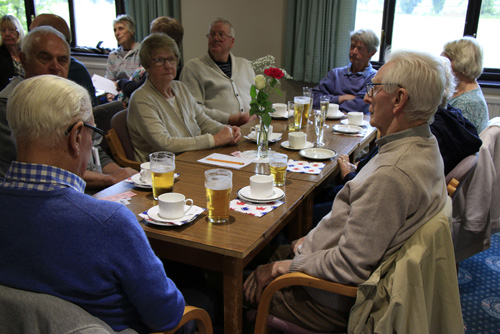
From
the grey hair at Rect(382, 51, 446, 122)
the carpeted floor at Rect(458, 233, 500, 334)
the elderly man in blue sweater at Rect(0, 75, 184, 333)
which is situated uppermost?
the grey hair at Rect(382, 51, 446, 122)

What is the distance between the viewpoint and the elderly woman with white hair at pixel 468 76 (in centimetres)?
269

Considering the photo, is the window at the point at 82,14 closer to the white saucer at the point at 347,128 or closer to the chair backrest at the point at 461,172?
the white saucer at the point at 347,128

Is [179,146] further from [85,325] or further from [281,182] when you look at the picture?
[85,325]

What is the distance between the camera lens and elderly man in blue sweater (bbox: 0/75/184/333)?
100cm

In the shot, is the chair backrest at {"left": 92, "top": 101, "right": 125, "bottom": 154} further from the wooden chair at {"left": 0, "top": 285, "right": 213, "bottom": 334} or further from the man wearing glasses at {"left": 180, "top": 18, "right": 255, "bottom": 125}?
the wooden chair at {"left": 0, "top": 285, "right": 213, "bottom": 334}

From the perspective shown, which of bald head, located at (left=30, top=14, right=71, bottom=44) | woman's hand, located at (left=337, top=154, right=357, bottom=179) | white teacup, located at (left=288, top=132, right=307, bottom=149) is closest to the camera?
woman's hand, located at (left=337, top=154, right=357, bottom=179)

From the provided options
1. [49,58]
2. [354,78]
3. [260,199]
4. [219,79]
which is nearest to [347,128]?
[219,79]

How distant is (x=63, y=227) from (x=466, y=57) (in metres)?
2.56

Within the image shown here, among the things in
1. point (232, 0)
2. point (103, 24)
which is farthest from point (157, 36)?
point (103, 24)

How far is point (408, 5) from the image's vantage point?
4.56 meters

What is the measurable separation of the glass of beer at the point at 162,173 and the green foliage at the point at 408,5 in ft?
12.3

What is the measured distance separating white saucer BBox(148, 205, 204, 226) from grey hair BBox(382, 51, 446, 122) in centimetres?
78

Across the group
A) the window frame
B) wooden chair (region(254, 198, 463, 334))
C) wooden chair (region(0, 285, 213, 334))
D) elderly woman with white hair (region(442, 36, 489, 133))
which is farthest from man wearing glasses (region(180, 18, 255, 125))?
wooden chair (region(0, 285, 213, 334))

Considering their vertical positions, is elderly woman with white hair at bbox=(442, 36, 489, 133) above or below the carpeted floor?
above
